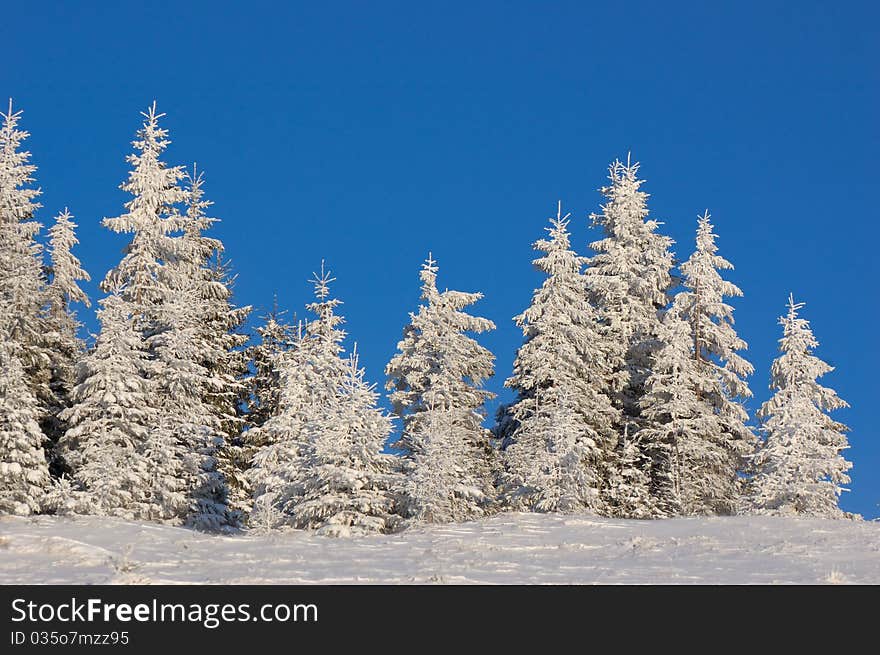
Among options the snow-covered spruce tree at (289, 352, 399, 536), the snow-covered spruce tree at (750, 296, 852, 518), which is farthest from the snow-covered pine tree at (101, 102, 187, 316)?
the snow-covered spruce tree at (750, 296, 852, 518)

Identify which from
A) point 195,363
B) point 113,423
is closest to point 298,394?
point 195,363

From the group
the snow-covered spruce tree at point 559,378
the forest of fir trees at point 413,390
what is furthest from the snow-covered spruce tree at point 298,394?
the snow-covered spruce tree at point 559,378

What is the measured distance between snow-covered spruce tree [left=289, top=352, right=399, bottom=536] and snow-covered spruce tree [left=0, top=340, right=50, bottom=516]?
8.72m

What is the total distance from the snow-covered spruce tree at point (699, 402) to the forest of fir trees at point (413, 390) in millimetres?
88

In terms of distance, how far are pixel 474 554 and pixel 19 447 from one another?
18.0 meters

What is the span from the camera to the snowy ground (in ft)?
44.2

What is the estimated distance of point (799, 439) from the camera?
32094 mm

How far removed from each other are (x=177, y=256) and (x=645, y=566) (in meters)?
28.7

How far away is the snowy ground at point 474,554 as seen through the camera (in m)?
13.5

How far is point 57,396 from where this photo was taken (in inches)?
1337

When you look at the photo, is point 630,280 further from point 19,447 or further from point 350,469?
point 19,447

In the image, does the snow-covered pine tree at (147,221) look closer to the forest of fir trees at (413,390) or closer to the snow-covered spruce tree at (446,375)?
the forest of fir trees at (413,390)
